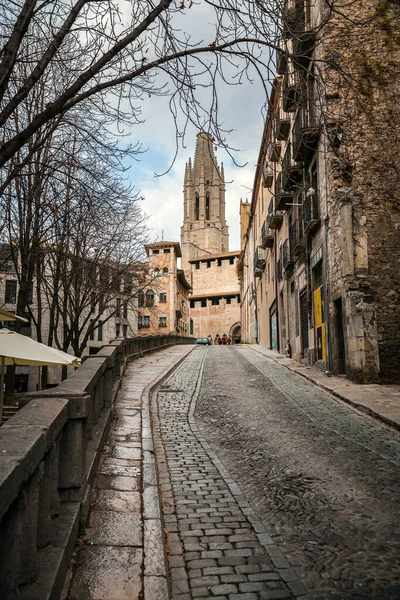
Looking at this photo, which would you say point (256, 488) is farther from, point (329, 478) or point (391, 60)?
point (391, 60)

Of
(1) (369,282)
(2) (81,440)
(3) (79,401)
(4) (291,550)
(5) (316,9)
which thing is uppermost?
(5) (316,9)

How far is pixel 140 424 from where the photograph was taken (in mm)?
7355

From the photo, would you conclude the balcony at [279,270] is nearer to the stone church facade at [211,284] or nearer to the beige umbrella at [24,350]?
the beige umbrella at [24,350]

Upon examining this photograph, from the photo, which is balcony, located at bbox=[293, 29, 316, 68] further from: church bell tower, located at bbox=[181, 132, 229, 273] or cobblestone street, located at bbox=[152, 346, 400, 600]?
church bell tower, located at bbox=[181, 132, 229, 273]

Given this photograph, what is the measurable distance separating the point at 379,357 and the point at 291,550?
10107 millimetres

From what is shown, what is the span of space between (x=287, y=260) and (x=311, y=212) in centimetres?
592

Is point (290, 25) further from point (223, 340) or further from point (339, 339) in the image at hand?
point (223, 340)

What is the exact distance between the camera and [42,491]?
8.89 ft

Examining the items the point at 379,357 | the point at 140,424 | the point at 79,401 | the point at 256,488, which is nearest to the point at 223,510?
the point at 256,488

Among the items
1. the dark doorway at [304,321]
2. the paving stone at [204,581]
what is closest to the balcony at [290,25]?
the paving stone at [204,581]

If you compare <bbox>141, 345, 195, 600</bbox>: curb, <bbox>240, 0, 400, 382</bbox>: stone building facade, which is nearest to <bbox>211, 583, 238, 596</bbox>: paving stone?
<bbox>141, 345, 195, 600</bbox>: curb

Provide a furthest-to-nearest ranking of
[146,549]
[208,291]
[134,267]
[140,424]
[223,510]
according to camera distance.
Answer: [208,291]
[134,267]
[140,424]
[223,510]
[146,549]

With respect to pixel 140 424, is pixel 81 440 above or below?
above

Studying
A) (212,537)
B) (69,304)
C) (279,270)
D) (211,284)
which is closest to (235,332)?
(211,284)
